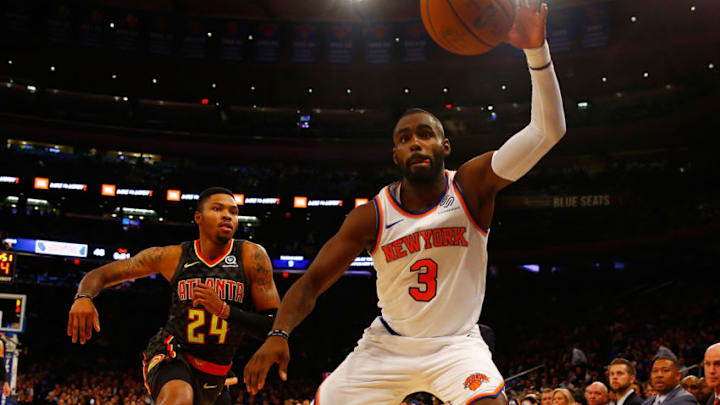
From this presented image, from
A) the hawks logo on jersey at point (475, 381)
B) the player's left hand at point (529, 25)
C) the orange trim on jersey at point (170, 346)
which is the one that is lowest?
the hawks logo on jersey at point (475, 381)

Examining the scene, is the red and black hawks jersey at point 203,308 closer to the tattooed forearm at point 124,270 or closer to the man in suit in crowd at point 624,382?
the tattooed forearm at point 124,270

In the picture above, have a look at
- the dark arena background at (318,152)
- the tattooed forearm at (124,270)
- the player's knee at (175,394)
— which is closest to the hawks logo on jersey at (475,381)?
the player's knee at (175,394)

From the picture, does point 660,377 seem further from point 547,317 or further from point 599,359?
point 547,317

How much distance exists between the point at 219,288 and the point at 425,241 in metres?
2.17

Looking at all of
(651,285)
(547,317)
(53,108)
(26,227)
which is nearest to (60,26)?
(53,108)

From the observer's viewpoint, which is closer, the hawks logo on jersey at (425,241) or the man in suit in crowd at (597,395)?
the hawks logo on jersey at (425,241)

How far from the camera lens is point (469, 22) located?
148 inches

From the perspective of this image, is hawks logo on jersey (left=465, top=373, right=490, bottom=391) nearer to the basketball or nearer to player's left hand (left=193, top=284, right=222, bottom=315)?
the basketball

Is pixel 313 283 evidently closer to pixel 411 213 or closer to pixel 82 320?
pixel 411 213

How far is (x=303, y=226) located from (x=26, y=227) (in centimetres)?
1050

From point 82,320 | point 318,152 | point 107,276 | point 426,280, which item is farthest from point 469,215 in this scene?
point 318,152

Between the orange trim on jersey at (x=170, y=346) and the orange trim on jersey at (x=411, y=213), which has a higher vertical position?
the orange trim on jersey at (x=411, y=213)

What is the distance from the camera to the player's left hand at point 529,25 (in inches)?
129

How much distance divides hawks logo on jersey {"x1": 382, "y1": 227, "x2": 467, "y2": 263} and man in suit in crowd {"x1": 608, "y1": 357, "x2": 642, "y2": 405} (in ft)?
14.3
